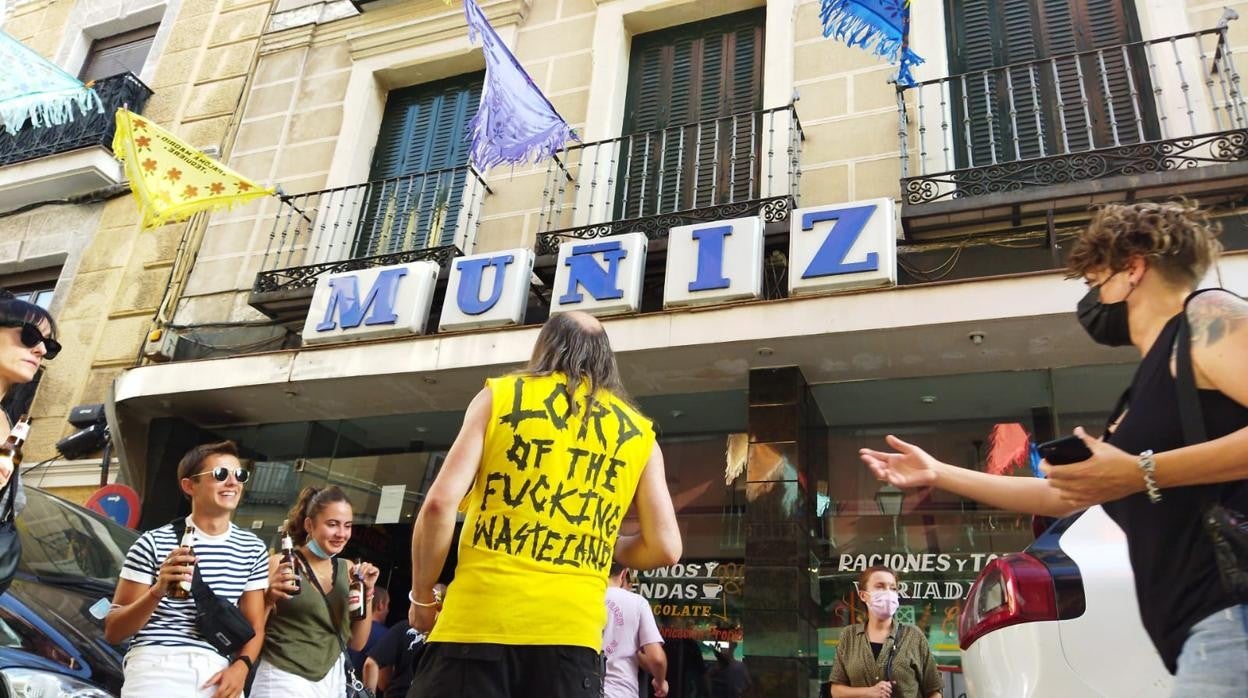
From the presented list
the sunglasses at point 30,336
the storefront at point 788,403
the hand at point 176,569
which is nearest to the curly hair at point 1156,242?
the hand at point 176,569

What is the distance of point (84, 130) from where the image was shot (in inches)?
413

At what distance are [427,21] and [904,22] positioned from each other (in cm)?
561

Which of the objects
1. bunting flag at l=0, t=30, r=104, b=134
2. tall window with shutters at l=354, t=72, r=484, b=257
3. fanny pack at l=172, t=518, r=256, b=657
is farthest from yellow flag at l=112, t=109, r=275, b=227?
fanny pack at l=172, t=518, r=256, b=657

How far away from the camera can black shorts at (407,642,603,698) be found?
6.65 feet

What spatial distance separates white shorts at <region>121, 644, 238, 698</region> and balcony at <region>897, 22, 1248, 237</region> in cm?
534

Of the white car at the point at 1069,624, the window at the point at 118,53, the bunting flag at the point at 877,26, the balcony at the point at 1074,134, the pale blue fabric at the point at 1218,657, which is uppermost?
the window at the point at 118,53

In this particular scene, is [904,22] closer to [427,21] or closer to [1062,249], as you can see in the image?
[1062,249]

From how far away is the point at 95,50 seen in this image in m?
12.0

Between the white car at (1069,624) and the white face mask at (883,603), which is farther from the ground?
the white face mask at (883,603)

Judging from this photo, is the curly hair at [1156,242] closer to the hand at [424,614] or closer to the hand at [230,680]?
the hand at [424,614]

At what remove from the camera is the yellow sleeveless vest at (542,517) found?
2092mm

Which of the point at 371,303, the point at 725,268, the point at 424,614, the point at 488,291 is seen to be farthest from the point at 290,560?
the point at 371,303

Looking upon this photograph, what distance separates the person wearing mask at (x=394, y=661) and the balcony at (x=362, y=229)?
12.6 feet

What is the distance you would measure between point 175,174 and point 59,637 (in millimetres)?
6077
